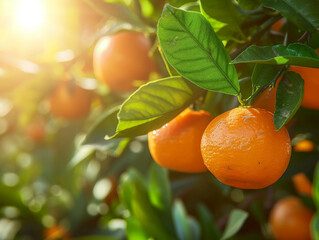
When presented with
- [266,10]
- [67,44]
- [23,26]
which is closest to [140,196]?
[266,10]

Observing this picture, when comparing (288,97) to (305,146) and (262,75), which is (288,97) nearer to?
(262,75)

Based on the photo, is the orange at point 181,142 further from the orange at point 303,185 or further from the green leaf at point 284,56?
the orange at point 303,185

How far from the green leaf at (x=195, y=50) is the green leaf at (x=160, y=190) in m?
0.53

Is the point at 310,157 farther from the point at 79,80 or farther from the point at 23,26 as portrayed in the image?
the point at 23,26

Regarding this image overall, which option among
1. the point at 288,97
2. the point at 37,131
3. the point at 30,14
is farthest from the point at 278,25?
the point at 37,131

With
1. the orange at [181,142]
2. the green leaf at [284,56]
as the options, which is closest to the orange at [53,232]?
the orange at [181,142]

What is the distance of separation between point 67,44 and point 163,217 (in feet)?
2.75

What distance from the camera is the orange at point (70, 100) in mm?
Answer: 1296

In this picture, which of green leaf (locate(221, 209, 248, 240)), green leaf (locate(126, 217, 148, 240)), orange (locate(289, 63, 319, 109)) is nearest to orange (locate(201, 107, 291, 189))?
orange (locate(289, 63, 319, 109))

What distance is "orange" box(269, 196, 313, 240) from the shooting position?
118 centimetres

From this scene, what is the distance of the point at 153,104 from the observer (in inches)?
21.3

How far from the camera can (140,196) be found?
953 mm

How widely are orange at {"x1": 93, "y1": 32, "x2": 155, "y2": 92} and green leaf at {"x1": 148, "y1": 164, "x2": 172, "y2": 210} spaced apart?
256 millimetres

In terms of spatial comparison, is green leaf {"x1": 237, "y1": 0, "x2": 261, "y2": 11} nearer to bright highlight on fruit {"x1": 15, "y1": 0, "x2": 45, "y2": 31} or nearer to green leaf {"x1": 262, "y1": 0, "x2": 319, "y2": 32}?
green leaf {"x1": 262, "y1": 0, "x2": 319, "y2": 32}
